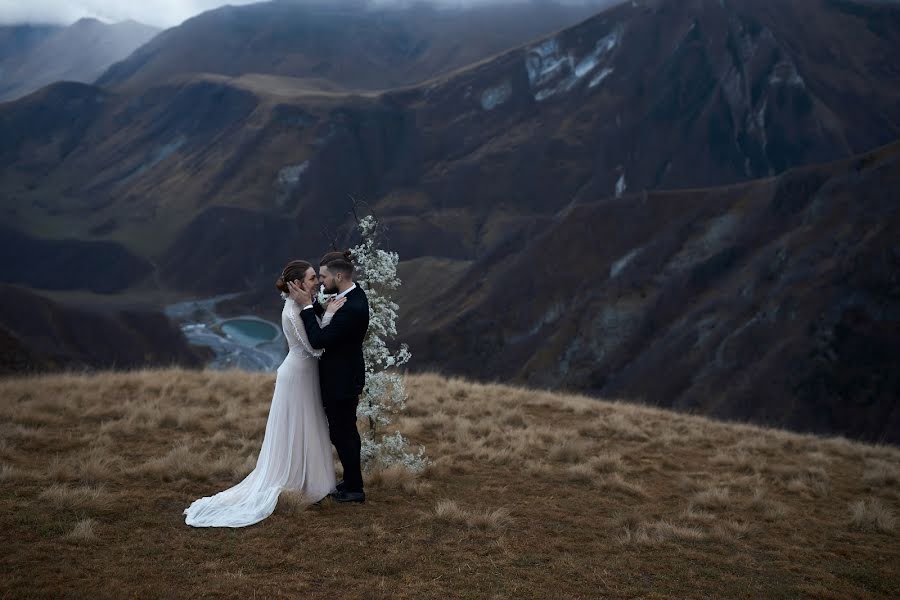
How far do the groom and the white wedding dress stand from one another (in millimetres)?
119

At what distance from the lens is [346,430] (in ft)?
23.4

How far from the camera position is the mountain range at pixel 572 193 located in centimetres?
4294

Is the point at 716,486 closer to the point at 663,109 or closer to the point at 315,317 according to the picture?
the point at 315,317

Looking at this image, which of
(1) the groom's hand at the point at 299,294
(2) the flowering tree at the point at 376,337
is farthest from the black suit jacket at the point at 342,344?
(2) the flowering tree at the point at 376,337

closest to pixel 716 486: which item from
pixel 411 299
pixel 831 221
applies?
pixel 831 221

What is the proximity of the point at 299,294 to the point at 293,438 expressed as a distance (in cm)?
140

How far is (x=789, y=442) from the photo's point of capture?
1224 centimetres

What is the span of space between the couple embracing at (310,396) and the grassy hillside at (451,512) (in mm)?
270

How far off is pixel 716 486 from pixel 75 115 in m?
200

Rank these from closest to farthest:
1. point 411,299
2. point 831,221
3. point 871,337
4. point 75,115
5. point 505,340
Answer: point 871,337, point 831,221, point 505,340, point 411,299, point 75,115

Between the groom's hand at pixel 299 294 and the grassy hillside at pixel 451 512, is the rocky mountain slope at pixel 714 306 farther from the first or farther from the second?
the groom's hand at pixel 299 294

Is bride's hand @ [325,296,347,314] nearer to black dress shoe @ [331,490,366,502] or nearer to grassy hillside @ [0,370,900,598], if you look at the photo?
grassy hillside @ [0,370,900,598]

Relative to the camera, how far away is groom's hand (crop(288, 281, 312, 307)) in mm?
6748

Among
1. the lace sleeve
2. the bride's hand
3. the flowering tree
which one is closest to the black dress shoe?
the flowering tree
